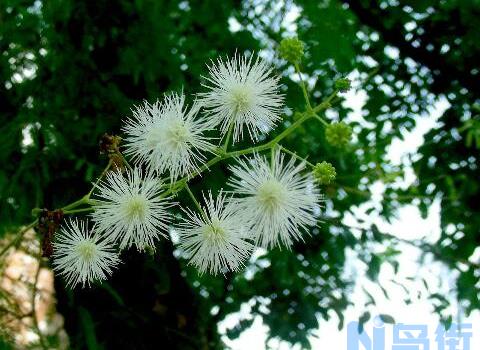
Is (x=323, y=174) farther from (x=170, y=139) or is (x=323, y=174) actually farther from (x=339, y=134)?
(x=170, y=139)

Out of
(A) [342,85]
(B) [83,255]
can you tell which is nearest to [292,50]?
(A) [342,85]

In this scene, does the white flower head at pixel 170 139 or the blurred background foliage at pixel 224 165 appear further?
the blurred background foliage at pixel 224 165

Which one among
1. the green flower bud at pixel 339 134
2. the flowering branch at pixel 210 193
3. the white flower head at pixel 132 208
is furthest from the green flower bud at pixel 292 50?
the white flower head at pixel 132 208

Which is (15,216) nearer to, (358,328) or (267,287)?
(267,287)

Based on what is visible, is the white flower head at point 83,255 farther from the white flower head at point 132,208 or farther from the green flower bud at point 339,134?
the green flower bud at point 339,134

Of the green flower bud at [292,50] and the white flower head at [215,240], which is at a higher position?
the green flower bud at [292,50]

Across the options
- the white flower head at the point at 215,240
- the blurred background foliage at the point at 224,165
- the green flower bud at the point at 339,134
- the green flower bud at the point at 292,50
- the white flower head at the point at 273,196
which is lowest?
the white flower head at the point at 215,240

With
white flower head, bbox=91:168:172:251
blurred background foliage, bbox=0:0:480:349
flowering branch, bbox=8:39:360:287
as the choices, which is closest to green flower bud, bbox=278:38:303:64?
flowering branch, bbox=8:39:360:287
